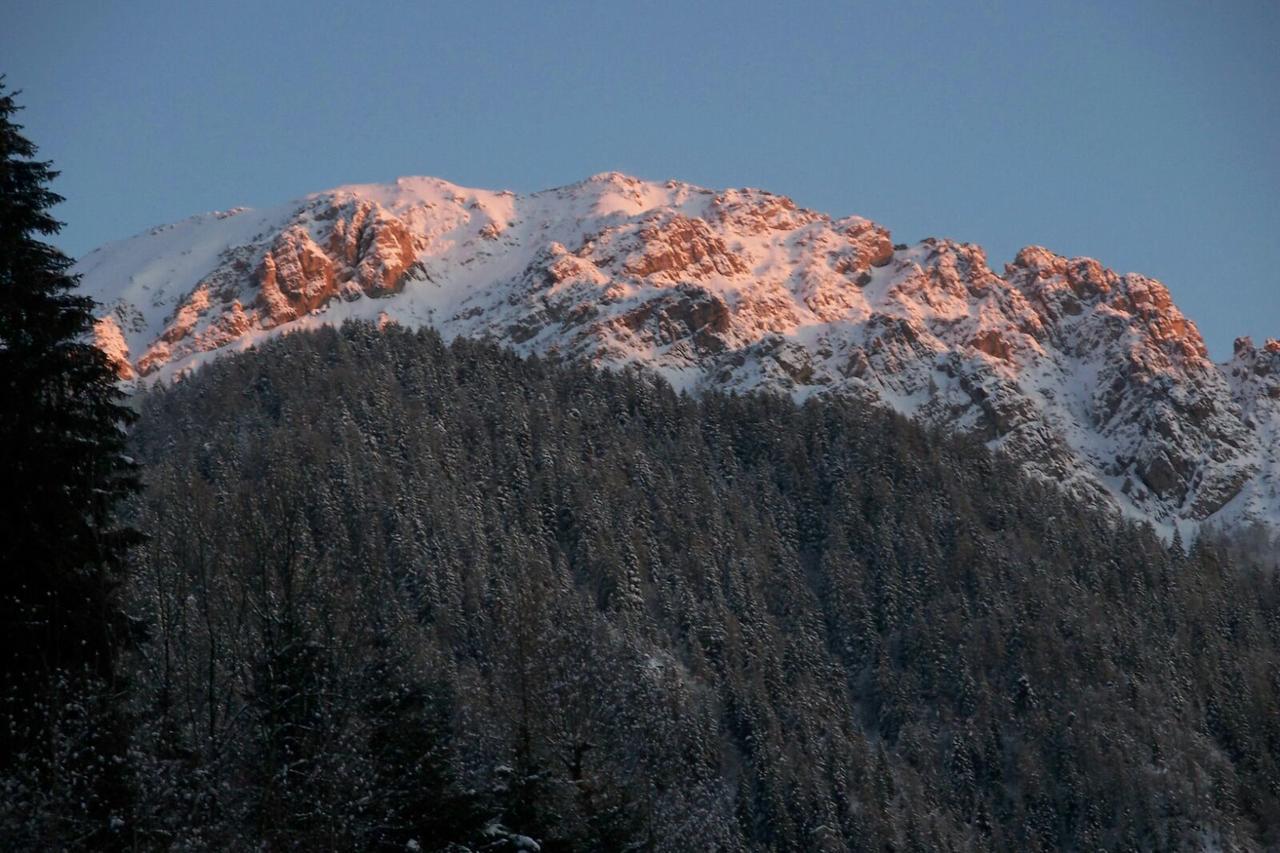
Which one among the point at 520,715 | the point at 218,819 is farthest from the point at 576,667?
the point at 218,819

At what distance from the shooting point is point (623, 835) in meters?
34.4

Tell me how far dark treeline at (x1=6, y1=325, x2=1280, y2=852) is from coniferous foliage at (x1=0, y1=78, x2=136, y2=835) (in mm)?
7026

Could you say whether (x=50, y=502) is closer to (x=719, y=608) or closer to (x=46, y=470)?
(x=46, y=470)

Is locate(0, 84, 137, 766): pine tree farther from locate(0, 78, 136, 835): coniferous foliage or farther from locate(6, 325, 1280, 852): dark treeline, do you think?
locate(6, 325, 1280, 852): dark treeline

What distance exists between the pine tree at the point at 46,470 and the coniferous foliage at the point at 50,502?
19 mm

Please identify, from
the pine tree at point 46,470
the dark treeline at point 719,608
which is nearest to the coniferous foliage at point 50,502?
the pine tree at point 46,470

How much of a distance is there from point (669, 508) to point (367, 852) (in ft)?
305

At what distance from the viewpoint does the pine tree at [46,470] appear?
74.3 ft

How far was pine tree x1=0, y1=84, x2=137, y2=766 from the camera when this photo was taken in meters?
22.6

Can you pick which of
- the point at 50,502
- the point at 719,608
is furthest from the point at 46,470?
the point at 719,608

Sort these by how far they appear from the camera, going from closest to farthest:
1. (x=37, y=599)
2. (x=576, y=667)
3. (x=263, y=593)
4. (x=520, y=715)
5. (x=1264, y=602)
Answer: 1. (x=37, y=599)
2. (x=263, y=593)
3. (x=520, y=715)
4. (x=576, y=667)
5. (x=1264, y=602)

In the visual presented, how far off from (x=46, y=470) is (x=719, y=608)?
84.7 metres

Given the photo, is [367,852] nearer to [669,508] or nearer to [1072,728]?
[1072,728]

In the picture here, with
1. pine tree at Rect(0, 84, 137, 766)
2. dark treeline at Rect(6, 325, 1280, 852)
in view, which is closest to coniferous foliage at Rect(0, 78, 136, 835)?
pine tree at Rect(0, 84, 137, 766)
